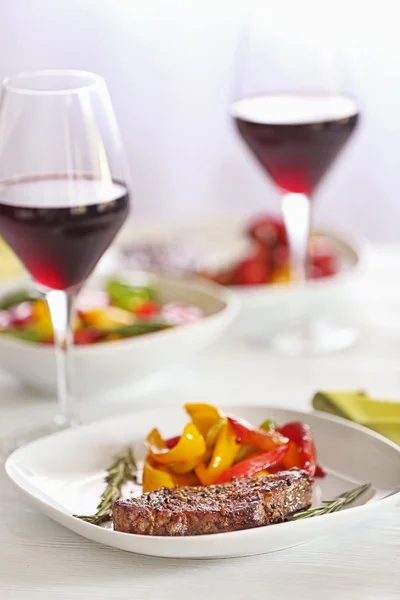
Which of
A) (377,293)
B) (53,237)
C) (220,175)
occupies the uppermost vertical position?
(53,237)

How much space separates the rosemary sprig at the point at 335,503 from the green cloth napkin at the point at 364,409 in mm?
151

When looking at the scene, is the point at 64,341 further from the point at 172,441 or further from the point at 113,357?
the point at 172,441

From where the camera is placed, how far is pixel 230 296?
176 centimetres

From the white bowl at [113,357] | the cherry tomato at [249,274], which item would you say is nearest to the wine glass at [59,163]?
the white bowl at [113,357]

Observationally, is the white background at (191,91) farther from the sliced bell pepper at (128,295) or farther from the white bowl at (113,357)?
the white bowl at (113,357)

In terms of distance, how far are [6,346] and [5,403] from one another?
0.10m

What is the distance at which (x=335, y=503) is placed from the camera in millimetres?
1040

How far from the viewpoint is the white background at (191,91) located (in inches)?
166

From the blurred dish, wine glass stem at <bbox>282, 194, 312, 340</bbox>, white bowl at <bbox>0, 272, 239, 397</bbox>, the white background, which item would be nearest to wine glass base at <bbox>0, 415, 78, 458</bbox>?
white bowl at <bbox>0, 272, 239, 397</bbox>

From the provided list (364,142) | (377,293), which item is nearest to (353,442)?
(377,293)

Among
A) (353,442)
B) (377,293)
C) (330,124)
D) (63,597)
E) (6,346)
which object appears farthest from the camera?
(377,293)

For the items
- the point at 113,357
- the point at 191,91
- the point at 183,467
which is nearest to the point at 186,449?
the point at 183,467

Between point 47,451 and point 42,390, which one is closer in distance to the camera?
point 47,451

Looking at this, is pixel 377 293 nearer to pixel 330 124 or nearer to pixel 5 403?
pixel 330 124
